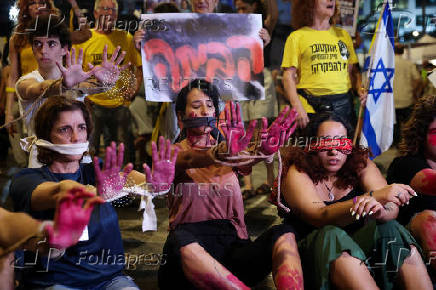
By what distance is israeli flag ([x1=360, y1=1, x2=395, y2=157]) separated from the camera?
15.5 ft

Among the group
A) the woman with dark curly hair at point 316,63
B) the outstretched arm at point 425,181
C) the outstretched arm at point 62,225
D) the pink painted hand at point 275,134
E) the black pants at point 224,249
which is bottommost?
the black pants at point 224,249

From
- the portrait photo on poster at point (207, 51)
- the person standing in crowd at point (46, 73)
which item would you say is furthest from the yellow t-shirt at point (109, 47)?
the person standing in crowd at point (46, 73)

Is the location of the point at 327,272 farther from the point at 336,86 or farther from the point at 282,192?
the point at 336,86

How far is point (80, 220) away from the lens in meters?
2.03

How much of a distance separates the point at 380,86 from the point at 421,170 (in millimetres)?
1711

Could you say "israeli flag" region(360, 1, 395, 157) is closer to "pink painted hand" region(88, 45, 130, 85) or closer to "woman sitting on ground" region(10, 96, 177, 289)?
"pink painted hand" region(88, 45, 130, 85)

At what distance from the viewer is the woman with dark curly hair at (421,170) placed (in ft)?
9.97

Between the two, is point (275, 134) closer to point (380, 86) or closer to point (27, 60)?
point (27, 60)

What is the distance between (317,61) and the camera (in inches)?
171

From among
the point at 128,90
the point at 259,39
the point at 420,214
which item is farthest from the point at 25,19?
the point at 420,214

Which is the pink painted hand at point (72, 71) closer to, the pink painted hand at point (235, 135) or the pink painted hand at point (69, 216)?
the pink painted hand at point (235, 135)

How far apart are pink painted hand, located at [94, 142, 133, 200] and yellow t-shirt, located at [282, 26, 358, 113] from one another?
2339 millimetres

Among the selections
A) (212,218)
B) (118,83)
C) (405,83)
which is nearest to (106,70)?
(118,83)

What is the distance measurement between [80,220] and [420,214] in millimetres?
1945
